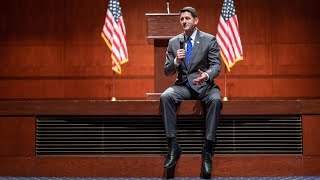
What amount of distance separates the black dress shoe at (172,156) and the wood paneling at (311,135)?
104 centimetres

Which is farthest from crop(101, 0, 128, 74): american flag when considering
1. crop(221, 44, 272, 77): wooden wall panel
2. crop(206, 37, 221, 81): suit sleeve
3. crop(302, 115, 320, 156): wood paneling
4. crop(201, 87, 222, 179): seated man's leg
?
crop(302, 115, 320, 156): wood paneling

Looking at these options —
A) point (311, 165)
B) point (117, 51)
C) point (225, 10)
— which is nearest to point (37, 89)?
point (117, 51)

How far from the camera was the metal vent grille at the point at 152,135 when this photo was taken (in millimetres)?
3854

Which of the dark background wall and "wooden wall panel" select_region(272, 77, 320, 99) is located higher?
the dark background wall

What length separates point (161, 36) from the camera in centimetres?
463

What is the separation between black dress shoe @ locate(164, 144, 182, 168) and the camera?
11.6 ft

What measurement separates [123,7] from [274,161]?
4.37 m

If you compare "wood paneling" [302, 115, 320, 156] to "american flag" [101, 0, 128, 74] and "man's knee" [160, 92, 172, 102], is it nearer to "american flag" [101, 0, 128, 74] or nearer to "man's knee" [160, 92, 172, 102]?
"man's knee" [160, 92, 172, 102]

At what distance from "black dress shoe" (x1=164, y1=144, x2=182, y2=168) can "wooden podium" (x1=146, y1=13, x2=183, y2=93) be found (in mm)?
1143

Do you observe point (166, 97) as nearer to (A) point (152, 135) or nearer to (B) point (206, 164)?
(A) point (152, 135)

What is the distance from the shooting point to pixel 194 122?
3.87m

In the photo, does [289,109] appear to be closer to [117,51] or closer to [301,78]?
[117,51]

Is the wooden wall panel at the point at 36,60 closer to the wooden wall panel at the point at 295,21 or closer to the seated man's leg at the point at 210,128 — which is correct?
the wooden wall panel at the point at 295,21

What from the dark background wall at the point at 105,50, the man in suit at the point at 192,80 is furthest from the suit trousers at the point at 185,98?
the dark background wall at the point at 105,50
